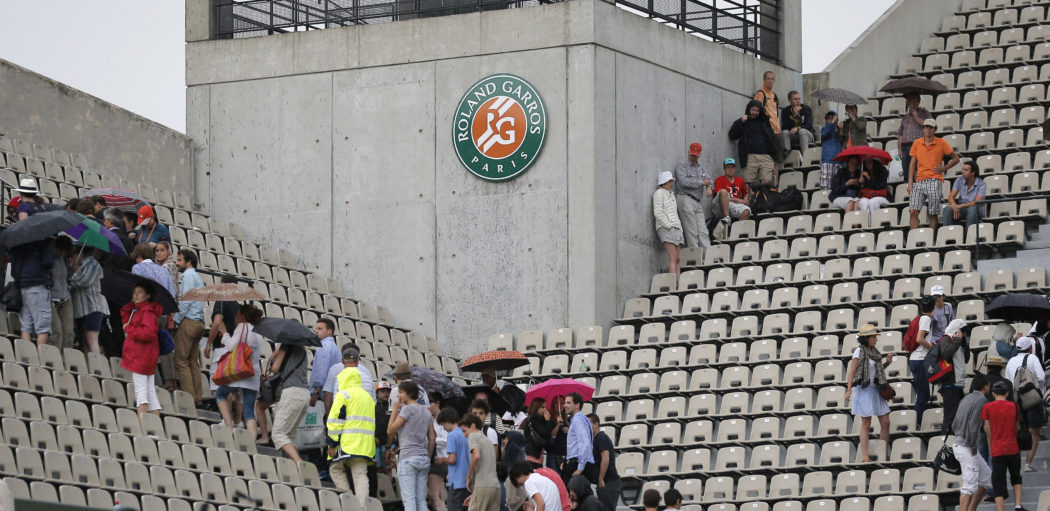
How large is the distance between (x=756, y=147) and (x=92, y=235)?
387 inches

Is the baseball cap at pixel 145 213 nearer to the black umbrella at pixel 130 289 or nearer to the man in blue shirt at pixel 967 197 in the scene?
the black umbrella at pixel 130 289

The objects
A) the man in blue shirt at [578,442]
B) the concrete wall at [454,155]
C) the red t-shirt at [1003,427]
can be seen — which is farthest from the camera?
the concrete wall at [454,155]

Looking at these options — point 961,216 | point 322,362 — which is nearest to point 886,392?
point 961,216

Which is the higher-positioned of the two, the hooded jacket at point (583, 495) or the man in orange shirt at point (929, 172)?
the man in orange shirt at point (929, 172)

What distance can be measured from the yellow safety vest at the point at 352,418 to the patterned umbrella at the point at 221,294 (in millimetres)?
1224

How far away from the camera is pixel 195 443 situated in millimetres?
17828

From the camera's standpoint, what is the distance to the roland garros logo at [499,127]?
24.2 metres

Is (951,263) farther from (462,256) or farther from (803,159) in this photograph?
(462,256)

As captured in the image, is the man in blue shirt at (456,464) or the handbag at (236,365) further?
the handbag at (236,365)

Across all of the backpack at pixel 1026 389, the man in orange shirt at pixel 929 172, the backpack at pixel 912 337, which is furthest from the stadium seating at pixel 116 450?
the man in orange shirt at pixel 929 172

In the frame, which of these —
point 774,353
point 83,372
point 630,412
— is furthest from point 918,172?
point 83,372

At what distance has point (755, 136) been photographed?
25578 millimetres

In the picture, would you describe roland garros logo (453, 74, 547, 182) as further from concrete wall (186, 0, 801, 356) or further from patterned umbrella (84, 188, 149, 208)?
patterned umbrella (84, 188, 149, 208)

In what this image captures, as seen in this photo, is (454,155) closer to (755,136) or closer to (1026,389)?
(755,136)
